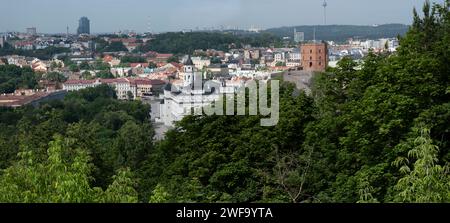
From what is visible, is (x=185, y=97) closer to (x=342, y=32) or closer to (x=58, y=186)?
(x=58, y=186)

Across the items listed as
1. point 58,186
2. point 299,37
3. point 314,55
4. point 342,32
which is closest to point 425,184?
point 58,186

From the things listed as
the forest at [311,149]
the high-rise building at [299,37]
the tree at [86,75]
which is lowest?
the tree at [86,75]

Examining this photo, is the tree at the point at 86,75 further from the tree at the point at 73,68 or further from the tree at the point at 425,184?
the tree at the point at 425,184

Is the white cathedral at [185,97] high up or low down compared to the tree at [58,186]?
down

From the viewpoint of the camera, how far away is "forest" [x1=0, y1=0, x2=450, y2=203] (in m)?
4.20

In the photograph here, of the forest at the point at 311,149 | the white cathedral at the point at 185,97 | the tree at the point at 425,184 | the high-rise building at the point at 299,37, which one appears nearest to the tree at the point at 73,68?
the white cathedral at the point at 185,97

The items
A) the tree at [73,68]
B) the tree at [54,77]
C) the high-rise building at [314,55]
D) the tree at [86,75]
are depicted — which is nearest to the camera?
the high-rise building at [314,55]

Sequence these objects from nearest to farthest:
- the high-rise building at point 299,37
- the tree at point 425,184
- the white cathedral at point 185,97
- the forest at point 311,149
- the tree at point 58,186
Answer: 1. the tree at point 425,184
2. the tree at point 58,186
3. the forest at point 311,149
4. the white cathedral at point 185,97
5. the high-rise building at point 299,37

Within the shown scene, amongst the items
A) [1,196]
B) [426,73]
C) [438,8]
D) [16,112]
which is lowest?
[16,112]

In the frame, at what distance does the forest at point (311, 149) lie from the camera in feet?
13.8

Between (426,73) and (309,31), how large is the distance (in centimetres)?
8065

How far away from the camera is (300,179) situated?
6184mm
